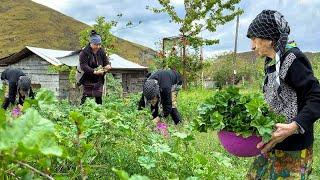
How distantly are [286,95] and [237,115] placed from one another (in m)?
0.29

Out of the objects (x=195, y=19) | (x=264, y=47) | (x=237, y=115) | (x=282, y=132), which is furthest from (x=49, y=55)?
(x=282, y=132)

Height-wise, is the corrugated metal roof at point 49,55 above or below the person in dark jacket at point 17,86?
above

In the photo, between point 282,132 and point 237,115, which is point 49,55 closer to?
point 237,115

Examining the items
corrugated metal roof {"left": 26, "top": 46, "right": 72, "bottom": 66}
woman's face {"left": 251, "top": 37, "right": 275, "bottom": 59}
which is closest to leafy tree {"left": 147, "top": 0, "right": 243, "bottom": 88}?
corrugated metal roof {"left": 26, "top": 46, "right": 72, "bottom": 66}

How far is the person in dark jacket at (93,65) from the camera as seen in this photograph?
762 cm

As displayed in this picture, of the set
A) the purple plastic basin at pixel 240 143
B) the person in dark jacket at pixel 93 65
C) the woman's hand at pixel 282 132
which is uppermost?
the person in dark jacket at pixel 93 65

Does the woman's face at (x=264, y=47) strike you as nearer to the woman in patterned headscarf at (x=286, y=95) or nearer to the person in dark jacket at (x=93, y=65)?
the woman in patterned headscarf at (x=286, y=95)


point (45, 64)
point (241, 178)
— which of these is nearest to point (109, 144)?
point (241, 178)

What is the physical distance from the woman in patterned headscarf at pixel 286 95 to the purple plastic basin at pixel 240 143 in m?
0.05

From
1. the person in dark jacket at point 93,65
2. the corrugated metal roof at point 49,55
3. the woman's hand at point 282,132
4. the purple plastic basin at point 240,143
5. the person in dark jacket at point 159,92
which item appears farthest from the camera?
the corrugated metal roof at point 49,55

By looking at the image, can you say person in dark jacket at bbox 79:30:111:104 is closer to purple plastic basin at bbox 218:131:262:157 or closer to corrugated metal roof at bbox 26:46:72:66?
purple plastic basin at bbox 218:131:262:157

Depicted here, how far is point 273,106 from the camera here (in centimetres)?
274

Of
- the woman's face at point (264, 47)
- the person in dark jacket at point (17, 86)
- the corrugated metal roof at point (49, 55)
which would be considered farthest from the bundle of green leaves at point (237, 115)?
the corrugated metal roof at point (49, 55)

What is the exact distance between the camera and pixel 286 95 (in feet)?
8.87
